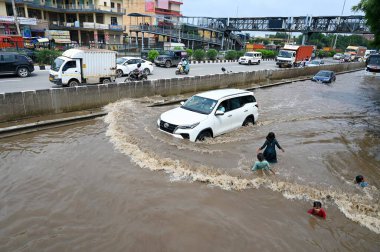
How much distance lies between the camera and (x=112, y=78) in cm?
1708

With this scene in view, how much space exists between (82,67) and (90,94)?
3.46 metres

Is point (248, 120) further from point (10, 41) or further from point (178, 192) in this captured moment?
point (10, 41)

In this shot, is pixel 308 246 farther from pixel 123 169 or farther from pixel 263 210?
pixel 123 169

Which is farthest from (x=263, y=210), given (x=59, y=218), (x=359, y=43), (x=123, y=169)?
(x=359, y=43)

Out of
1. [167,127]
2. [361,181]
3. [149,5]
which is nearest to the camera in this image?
[361,181]

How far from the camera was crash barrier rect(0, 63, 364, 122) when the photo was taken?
10652 mm

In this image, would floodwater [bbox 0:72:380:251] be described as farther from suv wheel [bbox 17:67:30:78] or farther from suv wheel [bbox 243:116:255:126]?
suv wheel [bbox 17:67:30:78]

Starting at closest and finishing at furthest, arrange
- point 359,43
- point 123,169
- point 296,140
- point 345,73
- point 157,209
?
Answer: point 157,209, point 123,169, point 296,140, point 345,73, point 359,43

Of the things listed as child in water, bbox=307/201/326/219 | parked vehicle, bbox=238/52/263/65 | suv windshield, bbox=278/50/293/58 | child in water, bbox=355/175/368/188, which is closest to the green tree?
child in water, bbox=355/175/368/188

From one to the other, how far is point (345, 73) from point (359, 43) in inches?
3545

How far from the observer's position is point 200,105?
31.4ft

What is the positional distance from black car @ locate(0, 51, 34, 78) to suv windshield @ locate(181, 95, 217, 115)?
46.7 ft

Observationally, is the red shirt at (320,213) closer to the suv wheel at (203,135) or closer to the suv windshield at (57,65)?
the suv wheel at (203,135)

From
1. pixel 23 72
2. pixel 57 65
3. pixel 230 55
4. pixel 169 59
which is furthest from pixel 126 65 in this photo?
pixel 230 55
